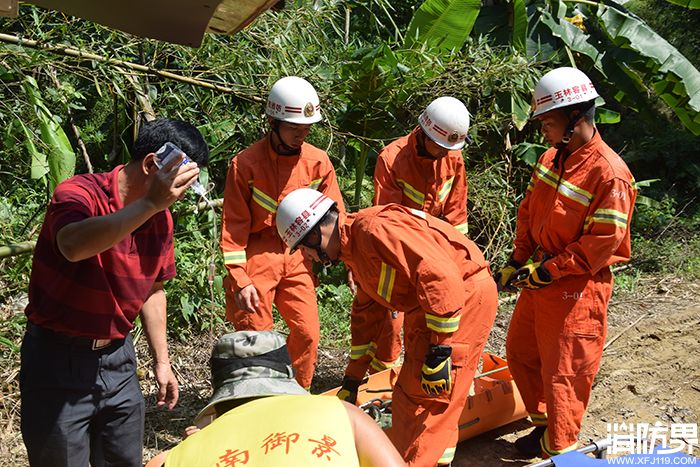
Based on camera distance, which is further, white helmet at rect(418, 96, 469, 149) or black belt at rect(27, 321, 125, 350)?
white helmet at rect(418, 96, 469, 149)

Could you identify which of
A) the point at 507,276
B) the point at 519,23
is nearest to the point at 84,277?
the point at 507,276

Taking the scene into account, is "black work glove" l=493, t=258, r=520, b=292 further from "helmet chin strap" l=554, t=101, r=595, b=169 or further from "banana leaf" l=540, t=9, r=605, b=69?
"banana leaf" l=540, t=9, r=605, b=69

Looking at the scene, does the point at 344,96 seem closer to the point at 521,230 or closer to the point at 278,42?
the point at 278,42

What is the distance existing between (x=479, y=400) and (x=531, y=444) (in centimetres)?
41

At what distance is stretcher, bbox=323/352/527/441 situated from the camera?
456 cm

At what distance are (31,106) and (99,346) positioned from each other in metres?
2.48

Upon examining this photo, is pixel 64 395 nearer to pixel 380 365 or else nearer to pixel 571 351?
pixel 571 351

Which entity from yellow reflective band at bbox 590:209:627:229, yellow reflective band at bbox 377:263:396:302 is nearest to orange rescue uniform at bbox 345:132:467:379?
yellow reflective band at bbox 590:209:627:229

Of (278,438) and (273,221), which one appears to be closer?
(278,438)

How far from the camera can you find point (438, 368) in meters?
3.45

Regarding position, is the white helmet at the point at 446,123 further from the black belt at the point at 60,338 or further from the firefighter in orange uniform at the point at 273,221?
the black belt at the point at 60,338

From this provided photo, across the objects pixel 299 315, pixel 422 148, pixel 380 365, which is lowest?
pixel 380 365

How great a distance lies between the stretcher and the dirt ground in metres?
0.18

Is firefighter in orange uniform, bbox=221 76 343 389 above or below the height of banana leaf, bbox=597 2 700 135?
below
